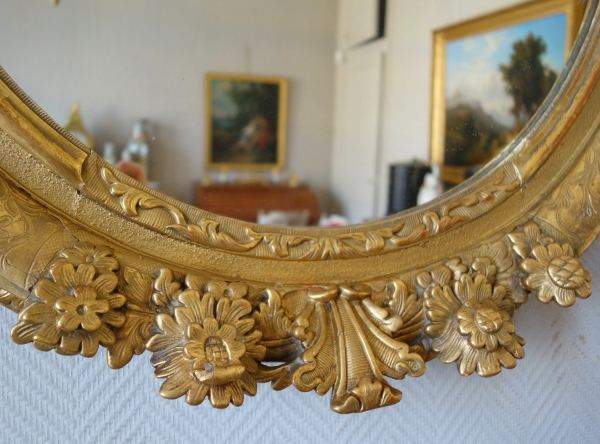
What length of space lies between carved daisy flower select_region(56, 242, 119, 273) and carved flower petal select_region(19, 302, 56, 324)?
3 centimetres

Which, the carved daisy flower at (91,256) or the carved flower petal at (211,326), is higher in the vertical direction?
the carved daisy flower at (91,256)

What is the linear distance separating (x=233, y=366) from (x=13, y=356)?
7.1 inches

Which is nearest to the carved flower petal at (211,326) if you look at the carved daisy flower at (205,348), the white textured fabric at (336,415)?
the carved daisy flower at (205,348)

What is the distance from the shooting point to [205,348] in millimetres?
353

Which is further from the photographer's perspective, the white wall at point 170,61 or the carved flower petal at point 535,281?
the carved flower petal at point 535,281

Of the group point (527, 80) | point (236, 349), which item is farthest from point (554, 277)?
point (236, 349)

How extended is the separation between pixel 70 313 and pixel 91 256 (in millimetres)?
40

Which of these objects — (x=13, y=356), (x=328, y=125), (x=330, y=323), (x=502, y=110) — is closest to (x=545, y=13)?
(x=502, y=110)

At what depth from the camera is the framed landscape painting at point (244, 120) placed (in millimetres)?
382

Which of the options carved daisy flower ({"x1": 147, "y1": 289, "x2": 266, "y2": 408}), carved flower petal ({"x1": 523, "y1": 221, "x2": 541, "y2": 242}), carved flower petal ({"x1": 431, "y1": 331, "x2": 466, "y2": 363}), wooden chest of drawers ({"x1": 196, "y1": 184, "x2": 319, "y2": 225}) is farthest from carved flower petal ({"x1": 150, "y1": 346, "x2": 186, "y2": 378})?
carved flower petal ({"x1": 523, "y1": 221, "x2": 541, "y2": 242})

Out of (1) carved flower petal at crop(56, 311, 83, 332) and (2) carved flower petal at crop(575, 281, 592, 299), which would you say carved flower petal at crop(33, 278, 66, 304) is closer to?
(1) carved flower petal at crop(56, 311, 83, 332)

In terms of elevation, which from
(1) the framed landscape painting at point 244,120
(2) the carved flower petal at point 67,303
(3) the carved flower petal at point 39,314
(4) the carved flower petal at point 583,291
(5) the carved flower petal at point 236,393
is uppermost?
(1) the framed landscape painting at point 244,120

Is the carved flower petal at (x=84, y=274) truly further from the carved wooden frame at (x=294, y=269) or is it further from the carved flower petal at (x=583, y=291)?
the carved flower petal at (x=583, y=291)

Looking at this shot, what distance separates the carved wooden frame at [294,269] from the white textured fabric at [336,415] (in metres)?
0.09
